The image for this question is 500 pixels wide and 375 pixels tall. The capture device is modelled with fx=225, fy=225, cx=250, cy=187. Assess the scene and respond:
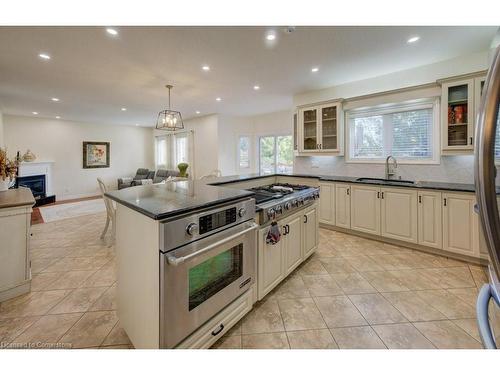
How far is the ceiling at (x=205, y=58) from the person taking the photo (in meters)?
2.43

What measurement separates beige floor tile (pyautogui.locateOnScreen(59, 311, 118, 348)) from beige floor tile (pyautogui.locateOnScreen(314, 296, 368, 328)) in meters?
1.73

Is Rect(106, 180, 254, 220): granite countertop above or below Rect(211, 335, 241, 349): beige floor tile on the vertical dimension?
above

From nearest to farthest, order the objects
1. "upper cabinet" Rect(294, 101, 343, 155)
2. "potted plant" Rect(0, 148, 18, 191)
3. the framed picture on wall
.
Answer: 1. "potted plant" Rect(0, 148, 18, 191)
2. "upper cabinet" Rect(294, 101, 343, 155)
3. the framed picture on wall

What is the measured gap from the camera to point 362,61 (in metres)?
3.16

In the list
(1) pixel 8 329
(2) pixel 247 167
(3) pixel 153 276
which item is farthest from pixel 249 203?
(2) pixel 247 167

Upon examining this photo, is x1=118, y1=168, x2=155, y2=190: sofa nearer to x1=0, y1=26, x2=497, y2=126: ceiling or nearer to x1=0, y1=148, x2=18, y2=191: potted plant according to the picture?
x1=0, y1=26, x2=497, y2=126: ceiling

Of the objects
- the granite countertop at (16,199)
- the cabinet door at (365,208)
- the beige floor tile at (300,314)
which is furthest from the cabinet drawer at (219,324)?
the cabinet door at (365,208)

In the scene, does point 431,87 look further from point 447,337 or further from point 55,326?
point 55,326

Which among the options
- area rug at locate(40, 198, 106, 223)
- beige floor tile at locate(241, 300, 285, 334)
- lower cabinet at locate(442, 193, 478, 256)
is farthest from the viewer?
area rug at locate(40, 198, 106, 223)

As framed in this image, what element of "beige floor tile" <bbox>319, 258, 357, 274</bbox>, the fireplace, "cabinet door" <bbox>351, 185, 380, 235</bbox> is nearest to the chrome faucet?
"cabinet door" <bbox>351, 185, 380, 235</bbox>

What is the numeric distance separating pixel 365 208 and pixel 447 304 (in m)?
1.71

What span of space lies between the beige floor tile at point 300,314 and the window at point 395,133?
3020mm

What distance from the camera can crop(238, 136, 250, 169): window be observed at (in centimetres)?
729

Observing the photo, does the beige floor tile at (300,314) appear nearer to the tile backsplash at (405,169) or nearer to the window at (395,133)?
the tile backsplash at (405,169)
